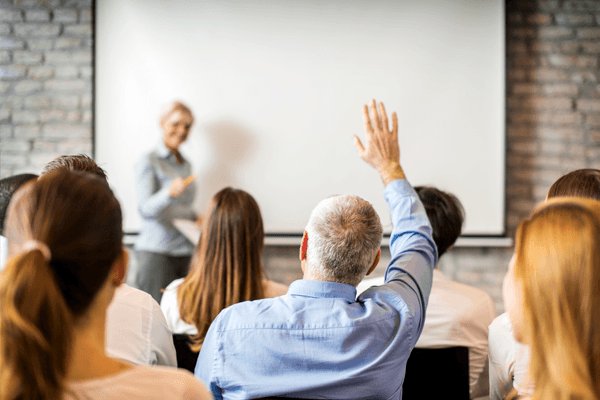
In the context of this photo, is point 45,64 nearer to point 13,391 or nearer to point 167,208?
point 167,208

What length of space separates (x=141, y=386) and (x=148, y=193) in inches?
91.7

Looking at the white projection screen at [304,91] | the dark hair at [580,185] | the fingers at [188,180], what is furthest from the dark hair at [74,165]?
the white projection screen at [304,91]

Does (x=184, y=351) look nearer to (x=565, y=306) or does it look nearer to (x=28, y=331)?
(x=28, y=331)

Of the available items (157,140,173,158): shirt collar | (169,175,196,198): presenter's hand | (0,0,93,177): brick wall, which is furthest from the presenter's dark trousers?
(0,0,93,177): brick wall

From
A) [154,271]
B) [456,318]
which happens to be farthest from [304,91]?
[456,318]

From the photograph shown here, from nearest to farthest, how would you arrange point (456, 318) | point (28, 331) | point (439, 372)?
point (28, 331) < point (439, 372) < point (456, 318)

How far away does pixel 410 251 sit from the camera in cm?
112

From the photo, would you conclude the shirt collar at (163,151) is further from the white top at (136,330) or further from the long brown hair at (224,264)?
the white top at (136,330)

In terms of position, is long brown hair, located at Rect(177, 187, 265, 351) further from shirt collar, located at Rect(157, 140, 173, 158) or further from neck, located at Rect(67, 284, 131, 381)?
shirt collar, located at Rect(157, 140, 173, 158)

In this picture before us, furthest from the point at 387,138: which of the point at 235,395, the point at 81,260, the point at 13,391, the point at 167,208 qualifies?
the point at 167,208

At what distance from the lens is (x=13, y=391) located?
0.52 meters

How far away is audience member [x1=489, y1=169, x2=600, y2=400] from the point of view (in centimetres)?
116

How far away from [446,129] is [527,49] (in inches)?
29.8

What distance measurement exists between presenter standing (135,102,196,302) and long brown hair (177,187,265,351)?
A: 1.30m
